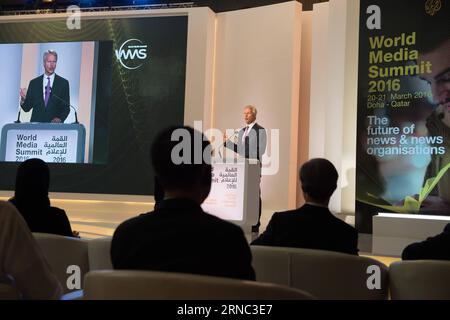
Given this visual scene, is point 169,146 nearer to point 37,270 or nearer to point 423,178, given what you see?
point 37,270

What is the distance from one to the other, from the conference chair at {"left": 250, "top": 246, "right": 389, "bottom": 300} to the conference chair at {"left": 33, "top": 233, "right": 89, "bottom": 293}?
80 cm

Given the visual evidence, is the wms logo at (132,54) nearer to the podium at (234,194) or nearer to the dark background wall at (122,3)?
the dark background wall at (122,3)

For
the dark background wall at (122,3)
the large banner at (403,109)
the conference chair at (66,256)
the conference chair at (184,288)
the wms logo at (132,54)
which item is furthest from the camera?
the dark background wall at (122,3)

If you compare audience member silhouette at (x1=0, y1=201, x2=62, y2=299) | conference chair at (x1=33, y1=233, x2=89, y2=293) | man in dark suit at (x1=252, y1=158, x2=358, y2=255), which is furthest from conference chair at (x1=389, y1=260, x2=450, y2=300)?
conference chair at (x1=33, y1=233, x2=89, y2=293)

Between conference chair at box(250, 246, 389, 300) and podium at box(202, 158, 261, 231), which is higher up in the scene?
podium at box(202, 158, 261, 231)

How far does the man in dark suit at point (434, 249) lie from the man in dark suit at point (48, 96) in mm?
7103

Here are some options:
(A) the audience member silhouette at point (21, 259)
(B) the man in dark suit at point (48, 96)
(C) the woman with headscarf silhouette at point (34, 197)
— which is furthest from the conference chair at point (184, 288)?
(B) the man in dark suit at point (48, 96)

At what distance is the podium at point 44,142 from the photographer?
Result: 8.06 m

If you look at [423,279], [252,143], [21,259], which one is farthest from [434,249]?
[252,143]

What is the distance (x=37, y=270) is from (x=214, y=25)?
7.42 meters

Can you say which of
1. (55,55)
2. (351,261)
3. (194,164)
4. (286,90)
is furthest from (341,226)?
(55,55)

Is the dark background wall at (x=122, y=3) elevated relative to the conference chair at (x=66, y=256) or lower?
elevated

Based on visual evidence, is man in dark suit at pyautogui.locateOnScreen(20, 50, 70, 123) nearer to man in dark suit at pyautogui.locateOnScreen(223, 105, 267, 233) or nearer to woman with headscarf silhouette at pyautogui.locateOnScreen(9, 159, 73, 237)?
man in dark suit at pyautogui.locateOnScreen(223, 105, 267, 233)

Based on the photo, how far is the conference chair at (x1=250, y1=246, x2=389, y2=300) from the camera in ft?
5.16
